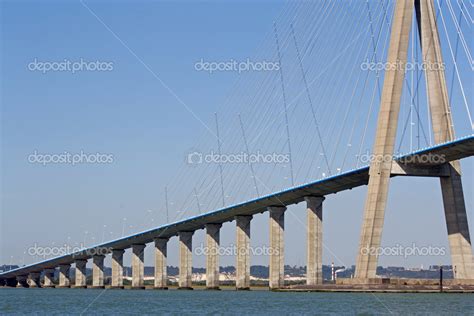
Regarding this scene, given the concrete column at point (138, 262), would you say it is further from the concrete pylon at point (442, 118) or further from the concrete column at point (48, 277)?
the concrete pylon at point (442, 118)

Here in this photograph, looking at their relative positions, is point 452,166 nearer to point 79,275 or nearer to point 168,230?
point 168,230

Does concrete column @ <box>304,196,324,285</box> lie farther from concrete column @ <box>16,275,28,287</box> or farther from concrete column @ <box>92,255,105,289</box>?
concrete column @ <box>16,275,28,287</box>

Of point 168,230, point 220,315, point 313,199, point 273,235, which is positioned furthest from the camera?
point 168,230

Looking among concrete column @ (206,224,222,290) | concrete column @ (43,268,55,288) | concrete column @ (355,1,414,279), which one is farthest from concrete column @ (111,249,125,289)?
concrete column @ (355,1,414,279)

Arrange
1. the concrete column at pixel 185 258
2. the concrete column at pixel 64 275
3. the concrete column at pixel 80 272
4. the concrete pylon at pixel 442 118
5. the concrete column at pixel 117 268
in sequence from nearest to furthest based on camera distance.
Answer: the concrete pylon at pixel 442 118 → the concrete column at pixel 185 258 → the concrete column at pixel 117 268 → the concrete column at pixel 80 272 → the concrete column at pixel 64 275

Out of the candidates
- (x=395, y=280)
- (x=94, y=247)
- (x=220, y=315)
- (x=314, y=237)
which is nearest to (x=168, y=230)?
(x=94, y=247)

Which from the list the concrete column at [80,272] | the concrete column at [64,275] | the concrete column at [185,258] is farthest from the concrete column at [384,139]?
the concrete column at [64,275]
